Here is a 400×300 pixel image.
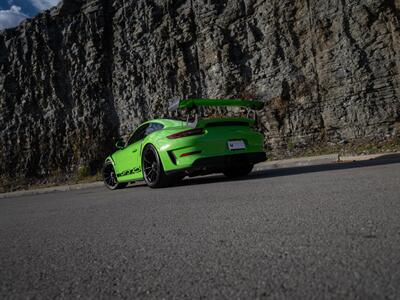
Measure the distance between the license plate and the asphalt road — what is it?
7.58 ft

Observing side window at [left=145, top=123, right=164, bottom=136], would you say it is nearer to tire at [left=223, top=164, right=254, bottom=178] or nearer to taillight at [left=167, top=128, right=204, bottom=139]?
taillight at [left=167, top=128, right=204, bottom=139]

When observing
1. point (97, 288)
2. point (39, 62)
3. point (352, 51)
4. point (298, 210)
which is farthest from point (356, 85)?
point (39, 62)

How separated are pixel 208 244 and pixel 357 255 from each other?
79 cm

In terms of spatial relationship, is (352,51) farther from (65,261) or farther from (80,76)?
(80,76)

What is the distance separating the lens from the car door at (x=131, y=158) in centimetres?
646

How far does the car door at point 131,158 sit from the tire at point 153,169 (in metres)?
0.27

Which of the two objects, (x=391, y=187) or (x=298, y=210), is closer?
(x=298, y=210)

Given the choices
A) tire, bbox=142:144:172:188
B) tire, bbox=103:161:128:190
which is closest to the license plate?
tire, bbox=142:144:172:188

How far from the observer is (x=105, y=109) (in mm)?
17125

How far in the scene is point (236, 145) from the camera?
562 cm

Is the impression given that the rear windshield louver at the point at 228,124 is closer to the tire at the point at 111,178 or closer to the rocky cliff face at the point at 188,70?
the tire at the point at 111,178

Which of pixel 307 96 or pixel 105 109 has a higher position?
pixel 105 109

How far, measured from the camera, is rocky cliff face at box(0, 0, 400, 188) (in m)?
10.6

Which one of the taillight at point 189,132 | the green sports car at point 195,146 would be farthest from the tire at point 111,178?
the taillight at point 189,132
